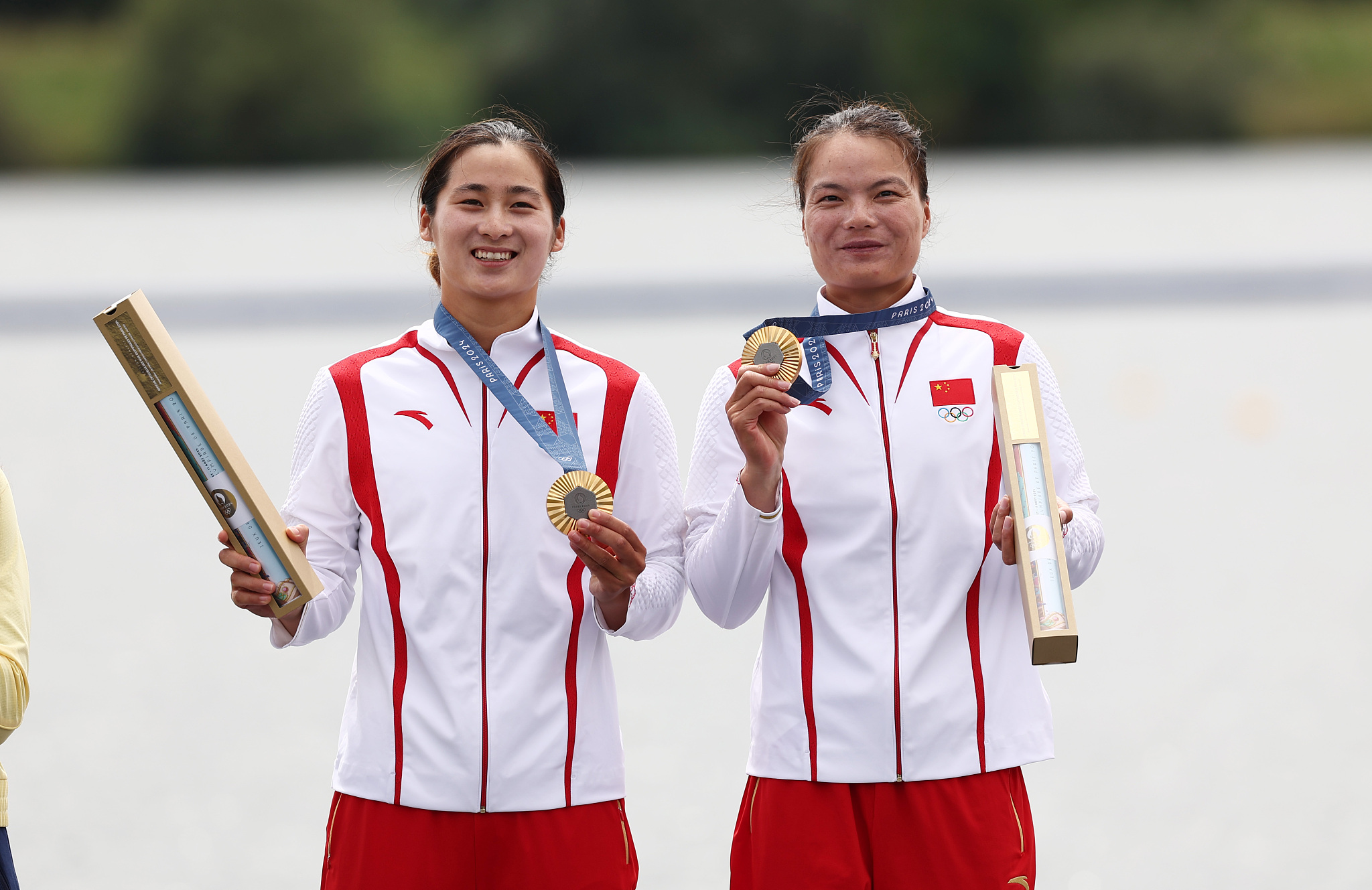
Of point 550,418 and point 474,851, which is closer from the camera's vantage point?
point 474,851

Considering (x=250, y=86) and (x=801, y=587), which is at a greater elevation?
(x=250, y=86)

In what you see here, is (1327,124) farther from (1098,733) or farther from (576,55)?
(1098,733)

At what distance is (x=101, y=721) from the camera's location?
15.8ft

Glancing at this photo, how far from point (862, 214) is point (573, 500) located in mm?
695

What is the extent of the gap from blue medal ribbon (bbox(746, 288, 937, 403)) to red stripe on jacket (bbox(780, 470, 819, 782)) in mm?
150

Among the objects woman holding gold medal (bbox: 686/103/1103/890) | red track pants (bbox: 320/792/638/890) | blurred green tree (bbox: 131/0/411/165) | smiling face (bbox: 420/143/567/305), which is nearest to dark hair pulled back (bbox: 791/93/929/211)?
woman holding gold medal (bbox: 686/103/1103/890)

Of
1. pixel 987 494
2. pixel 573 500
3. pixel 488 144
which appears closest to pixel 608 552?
pixel 573 500

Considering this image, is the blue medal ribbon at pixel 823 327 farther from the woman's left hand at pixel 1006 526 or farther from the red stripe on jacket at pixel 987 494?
the woman's left hand at pixel 1006 526

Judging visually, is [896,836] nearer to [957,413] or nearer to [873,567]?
[873,567]

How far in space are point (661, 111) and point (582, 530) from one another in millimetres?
26929

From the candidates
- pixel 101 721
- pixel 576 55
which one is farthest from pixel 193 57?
pixel 101 721

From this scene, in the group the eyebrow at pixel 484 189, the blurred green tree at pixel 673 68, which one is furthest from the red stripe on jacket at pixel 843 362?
the blurred green tree at pixel 673 68

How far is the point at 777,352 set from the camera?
2.40 m

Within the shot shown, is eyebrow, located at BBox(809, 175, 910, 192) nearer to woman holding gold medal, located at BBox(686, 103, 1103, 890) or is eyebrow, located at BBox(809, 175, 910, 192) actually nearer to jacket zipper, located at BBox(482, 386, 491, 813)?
woman holding gold medal, located at BBox(686, 103, 1103, 890)
